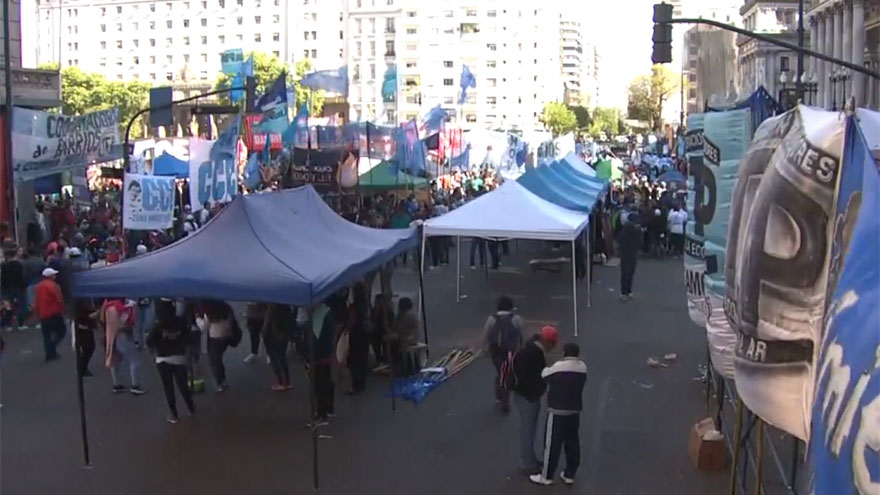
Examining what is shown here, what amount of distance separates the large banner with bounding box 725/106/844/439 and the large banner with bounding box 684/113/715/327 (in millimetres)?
4001

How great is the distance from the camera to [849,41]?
68312 millimetres

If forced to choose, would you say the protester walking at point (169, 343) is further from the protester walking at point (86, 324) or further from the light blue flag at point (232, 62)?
the light blue flag at point (232, 62)

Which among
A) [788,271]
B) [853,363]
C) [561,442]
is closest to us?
[853,363]

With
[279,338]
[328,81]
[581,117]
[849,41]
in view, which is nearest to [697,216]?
[279,338]

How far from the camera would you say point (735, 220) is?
473cm

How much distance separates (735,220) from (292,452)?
646 cm

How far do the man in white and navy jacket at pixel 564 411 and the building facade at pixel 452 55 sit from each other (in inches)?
4084

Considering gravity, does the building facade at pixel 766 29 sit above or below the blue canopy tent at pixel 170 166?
above

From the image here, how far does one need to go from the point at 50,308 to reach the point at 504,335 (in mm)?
6677

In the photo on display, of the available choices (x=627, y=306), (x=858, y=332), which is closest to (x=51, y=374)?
(x=627, y=306)

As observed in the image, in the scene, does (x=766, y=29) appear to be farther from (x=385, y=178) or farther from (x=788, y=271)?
(x=788, y=271)

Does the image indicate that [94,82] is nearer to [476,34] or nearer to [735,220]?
[476,34]

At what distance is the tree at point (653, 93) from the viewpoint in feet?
417

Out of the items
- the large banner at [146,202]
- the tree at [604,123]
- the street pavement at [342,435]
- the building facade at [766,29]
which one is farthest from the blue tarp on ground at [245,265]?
the tree at [604,123]
